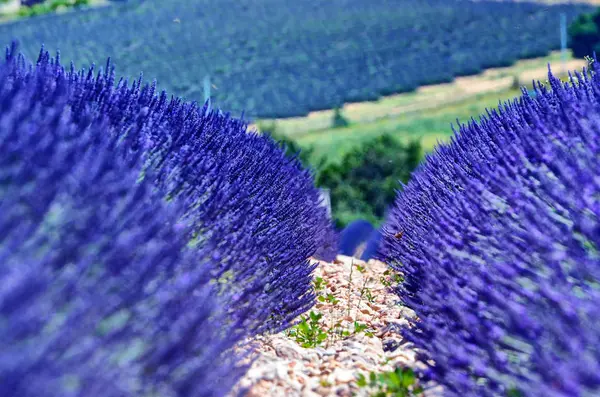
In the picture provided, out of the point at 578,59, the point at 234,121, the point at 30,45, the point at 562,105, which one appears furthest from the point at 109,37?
the point at 562,105

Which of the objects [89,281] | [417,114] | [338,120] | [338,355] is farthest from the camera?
[417,114]

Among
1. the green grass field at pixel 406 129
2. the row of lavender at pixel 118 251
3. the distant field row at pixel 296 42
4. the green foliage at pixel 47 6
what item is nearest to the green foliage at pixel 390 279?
the row of lavender at pixel 118 251

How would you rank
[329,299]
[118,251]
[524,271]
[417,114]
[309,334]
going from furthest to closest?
1. [417,114]
2. [329,299]
3. [309,334]
4. [524,271]
5. [118,251]

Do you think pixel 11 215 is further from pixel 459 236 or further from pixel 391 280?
pixel 391 280

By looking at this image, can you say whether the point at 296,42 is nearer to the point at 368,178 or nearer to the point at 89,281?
the point at 368,178

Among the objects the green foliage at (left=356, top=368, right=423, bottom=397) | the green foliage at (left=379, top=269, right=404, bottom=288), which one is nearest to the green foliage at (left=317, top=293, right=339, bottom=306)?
the green foliage at (left=379, top=269, right=404, bottom=288)

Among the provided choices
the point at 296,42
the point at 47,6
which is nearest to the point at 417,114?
the point at 296,42
